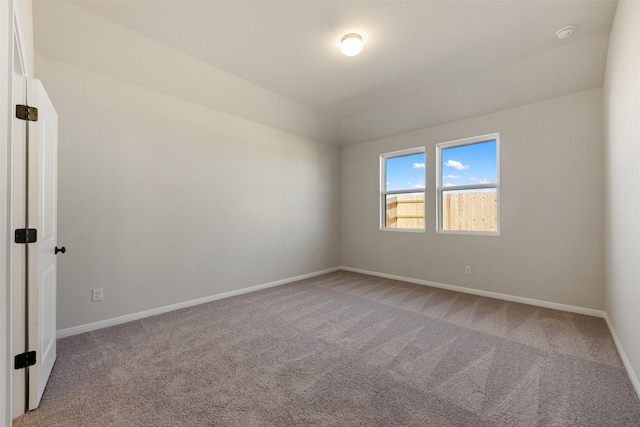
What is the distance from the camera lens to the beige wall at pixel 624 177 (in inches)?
71.3

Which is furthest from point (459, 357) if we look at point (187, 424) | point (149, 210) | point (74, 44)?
point (74, 44)

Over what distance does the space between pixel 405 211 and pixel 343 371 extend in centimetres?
343

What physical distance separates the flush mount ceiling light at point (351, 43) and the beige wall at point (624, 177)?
6.23 feet

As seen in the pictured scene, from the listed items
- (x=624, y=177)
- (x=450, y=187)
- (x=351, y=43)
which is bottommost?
(x=624, y=177)

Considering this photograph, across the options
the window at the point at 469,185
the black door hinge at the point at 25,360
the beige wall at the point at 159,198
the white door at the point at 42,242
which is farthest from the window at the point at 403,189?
the black door hinge at the point at 25,360

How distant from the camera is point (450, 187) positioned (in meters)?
4.34

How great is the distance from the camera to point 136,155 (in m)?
3.05

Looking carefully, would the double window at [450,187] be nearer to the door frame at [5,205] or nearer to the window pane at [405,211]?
the window pane at [405,211]

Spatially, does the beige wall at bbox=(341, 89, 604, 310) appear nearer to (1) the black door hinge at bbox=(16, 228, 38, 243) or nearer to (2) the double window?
(2) the double window

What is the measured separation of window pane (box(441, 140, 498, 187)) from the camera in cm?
399

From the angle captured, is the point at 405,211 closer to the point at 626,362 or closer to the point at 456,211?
the point at 456,211

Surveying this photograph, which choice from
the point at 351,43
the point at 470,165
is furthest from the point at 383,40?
the point at 470,165

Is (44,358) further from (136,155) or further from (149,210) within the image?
(136,155)

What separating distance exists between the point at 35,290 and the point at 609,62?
199 inches
